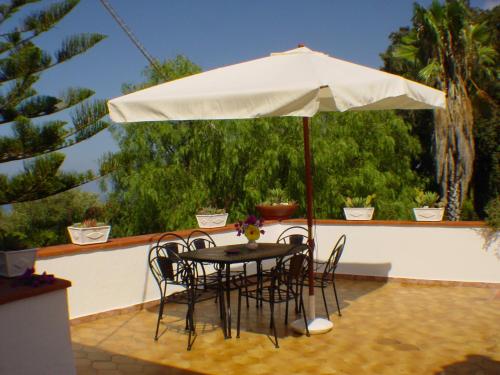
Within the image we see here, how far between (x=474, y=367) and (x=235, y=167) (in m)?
6.06

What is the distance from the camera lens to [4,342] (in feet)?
7.59

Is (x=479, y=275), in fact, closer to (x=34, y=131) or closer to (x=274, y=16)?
(x=34, y=131)

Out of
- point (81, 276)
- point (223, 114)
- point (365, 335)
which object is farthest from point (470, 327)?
point (81, 276)

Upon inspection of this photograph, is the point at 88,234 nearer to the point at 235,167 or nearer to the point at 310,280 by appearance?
the point at 310,280

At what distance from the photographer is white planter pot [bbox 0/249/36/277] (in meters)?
2.88

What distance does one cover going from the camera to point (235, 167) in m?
9.18

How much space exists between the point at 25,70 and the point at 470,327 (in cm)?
645

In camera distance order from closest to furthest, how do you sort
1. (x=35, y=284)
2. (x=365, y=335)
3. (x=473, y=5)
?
(x=35, y=284) → (x=365, y=335) → (x=473, y=5)

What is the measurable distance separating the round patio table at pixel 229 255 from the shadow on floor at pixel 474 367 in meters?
1.48

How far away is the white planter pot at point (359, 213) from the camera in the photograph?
6.71 metres

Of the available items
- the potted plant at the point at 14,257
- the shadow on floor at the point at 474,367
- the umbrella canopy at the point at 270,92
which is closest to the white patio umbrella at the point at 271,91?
the umbrella canopy at the point at 270,92

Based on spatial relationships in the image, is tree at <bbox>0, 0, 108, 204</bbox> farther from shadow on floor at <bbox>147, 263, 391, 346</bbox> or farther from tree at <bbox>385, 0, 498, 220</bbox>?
tree at <bbox>385, 0, 498, 220</bbox>

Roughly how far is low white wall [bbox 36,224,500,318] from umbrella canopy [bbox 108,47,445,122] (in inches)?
73.0

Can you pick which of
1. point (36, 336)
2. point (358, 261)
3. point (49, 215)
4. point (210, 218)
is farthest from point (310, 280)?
point (49, 215)
